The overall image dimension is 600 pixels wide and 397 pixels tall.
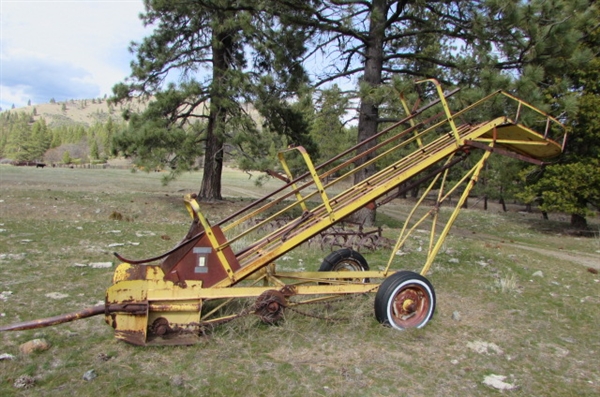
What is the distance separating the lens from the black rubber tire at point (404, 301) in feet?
16.9

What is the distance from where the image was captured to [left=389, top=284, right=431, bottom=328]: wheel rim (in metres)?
5.30

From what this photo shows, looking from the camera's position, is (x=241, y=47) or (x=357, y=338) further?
(x=241, y=47)

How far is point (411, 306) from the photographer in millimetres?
5387

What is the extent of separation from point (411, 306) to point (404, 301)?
0.12m

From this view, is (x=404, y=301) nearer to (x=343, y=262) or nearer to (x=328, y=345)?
(x=328, y=345)

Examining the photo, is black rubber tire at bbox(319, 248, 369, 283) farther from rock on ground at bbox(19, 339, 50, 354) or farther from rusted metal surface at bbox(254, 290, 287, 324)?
rock on ground at bbox(19, 339, 50, 354)

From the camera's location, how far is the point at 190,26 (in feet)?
63.2

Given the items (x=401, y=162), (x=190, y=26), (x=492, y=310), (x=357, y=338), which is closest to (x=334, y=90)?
(x=401, y=162)

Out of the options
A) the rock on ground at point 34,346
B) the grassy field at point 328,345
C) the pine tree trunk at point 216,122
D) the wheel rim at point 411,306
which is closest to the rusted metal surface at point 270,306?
the grassy field at point 328,345

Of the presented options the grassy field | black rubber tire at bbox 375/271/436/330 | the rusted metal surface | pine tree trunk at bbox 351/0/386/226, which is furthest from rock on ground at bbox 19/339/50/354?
pine tree trunk at bbox 351/0/386/226

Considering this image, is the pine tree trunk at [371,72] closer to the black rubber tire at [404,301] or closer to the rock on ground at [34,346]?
the black rubber tire at [404,301]

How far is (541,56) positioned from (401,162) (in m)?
7.23

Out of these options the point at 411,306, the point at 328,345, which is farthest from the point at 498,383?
the point at 328,345

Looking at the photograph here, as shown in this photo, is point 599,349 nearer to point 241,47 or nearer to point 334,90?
point 334,90
